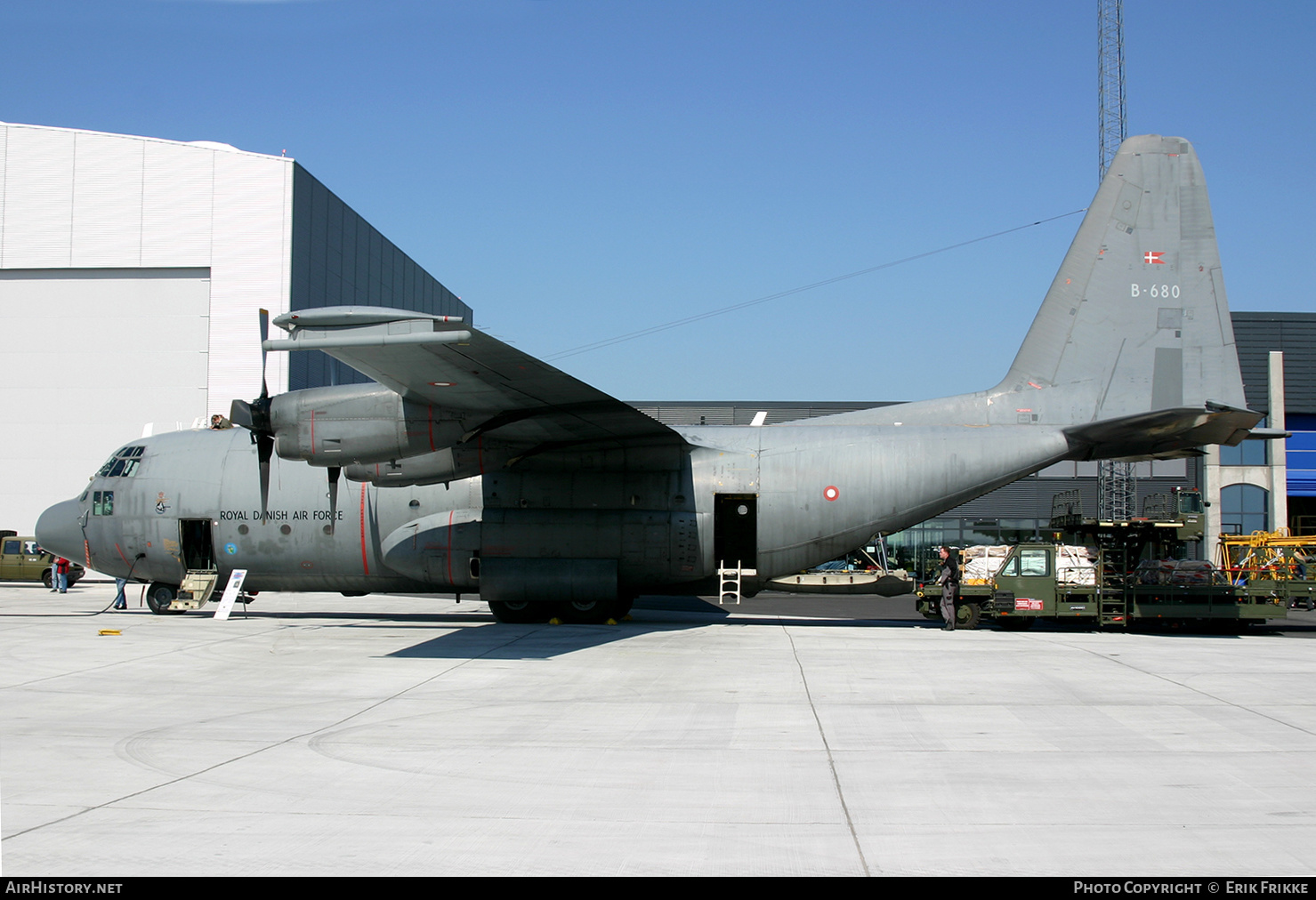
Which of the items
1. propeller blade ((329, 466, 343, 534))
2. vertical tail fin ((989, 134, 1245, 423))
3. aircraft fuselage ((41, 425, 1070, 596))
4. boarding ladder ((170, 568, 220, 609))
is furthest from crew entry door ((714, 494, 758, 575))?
boarding ladder ((170, 568, 220, 609))

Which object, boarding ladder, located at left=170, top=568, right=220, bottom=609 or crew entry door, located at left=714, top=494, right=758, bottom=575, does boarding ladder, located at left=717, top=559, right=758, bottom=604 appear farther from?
boarding ladder, located at left=170, top=568, right=220, bottom=609

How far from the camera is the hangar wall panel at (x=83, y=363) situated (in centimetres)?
3491

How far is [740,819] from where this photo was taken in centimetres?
576

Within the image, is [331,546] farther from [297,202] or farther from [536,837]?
[297,202]

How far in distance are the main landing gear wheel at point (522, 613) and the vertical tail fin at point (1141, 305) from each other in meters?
9.44

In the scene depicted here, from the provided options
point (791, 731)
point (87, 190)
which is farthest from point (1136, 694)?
point (87, 190)

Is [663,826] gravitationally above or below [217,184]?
below

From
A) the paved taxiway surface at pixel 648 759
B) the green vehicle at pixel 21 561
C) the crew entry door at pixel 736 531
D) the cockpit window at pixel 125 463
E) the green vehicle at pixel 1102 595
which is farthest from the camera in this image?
the green vehicle at pixel 21 561

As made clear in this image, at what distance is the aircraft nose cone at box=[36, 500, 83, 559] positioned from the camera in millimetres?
18844

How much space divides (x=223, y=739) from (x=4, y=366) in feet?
116

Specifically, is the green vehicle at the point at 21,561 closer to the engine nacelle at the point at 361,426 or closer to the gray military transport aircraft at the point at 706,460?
the gray military transport aircraft at the point at 706,460

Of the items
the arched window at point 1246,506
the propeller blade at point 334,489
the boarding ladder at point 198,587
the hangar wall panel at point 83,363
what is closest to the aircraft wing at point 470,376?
the propeller blade at point 334,489

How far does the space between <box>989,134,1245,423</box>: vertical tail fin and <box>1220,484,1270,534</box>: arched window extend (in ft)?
94.8

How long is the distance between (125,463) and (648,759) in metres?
15.7
